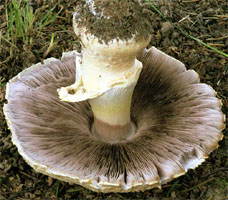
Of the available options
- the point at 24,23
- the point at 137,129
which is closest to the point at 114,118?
the point at 137,129

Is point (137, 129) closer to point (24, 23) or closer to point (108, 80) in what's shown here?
point (108, 80)

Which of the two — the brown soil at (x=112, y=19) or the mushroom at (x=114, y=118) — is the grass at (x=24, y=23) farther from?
the brown soil at (x=112, y=19)

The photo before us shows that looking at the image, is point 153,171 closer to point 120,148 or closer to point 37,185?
point 120,148

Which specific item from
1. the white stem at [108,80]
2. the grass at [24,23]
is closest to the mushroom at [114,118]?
the white stem at [108,80]

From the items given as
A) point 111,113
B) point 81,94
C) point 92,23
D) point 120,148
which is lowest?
point 120,148

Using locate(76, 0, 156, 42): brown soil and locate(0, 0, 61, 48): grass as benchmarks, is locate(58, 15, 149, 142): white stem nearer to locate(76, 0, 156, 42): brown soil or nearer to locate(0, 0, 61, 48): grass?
locate(76, 0, 156, 42): brown soil

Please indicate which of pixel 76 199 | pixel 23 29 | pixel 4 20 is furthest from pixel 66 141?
pixel 4 20

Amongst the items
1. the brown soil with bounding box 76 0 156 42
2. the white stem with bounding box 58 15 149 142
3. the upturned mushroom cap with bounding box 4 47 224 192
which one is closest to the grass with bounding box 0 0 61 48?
the upturned mushroom cap with bounding box 4 47 224 192
